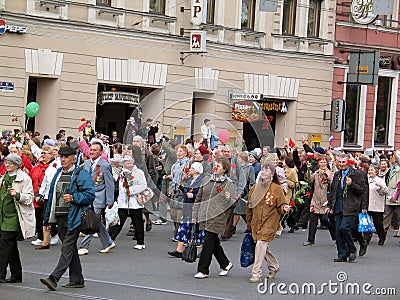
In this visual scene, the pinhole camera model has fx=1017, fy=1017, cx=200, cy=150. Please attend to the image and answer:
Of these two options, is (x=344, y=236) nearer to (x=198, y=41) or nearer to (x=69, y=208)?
(x=69, y=208)

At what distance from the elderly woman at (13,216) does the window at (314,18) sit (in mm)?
25906

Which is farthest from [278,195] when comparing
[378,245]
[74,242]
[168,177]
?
[378,245]

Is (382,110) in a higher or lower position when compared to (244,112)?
higher

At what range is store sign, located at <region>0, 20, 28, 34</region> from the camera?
27.9 metres

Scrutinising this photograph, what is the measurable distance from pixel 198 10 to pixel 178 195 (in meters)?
15.4

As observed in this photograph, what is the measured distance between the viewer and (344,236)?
55.1 feet

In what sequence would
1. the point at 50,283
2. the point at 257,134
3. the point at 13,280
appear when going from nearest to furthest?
the point at 50,283 → the point at 13,280 → the point at 257,134

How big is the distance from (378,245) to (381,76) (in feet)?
69.6

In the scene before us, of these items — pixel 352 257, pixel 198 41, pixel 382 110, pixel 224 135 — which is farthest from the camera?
pixel 382 110

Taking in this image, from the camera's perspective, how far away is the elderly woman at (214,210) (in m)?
14.2

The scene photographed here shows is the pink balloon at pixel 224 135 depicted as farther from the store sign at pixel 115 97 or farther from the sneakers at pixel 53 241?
the store sign at pixel 115 97

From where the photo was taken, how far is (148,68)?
104 ft

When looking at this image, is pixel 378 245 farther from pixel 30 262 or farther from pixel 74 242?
pixel 74 242

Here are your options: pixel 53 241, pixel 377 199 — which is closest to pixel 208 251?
pixel 53 241
